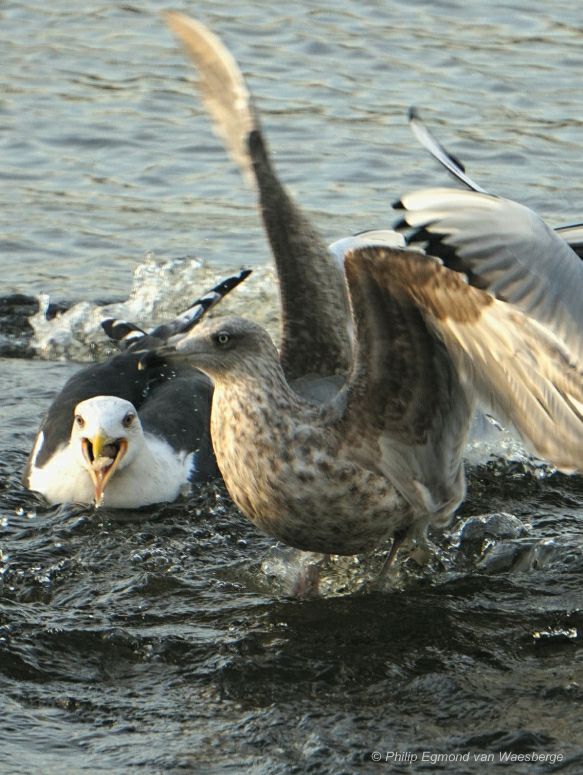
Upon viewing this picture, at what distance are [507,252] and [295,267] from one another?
2256 mm

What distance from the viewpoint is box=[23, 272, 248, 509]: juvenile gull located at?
676 cm

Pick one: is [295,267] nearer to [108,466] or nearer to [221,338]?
[108,466]

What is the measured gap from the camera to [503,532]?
635 cm

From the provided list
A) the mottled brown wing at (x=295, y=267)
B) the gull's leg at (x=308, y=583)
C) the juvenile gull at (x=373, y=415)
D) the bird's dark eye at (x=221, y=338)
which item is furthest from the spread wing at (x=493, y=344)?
the mottled brown wing at (x=295, y=267)

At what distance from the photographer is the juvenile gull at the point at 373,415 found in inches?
191

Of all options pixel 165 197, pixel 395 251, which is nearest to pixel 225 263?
pixel 165 197

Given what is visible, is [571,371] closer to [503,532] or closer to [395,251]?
[395,251]

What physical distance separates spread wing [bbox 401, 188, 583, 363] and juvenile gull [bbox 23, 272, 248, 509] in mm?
2081

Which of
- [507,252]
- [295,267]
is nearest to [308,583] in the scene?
[295,267]

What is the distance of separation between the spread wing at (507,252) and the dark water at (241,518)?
4.26ft

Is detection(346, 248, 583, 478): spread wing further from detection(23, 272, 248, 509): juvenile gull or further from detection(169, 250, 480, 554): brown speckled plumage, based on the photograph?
detection(23, 272, 248, 509): juvenile gull

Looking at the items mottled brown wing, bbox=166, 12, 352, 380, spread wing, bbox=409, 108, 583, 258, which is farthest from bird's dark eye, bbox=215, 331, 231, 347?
mottled brown wing, bbox=166, 12, 352, 380

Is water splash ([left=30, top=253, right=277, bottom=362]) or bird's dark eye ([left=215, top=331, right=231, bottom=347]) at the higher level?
bird's dark eye ([left=215, top=331, right=231, bottom=347])

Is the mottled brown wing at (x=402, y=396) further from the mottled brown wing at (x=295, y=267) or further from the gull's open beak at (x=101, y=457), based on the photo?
the gull's open beak at (x=101, y=457)
